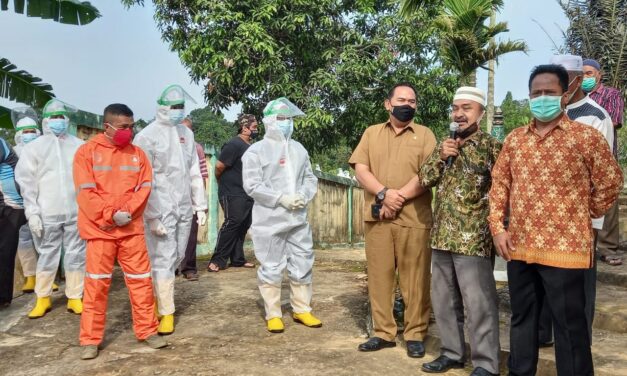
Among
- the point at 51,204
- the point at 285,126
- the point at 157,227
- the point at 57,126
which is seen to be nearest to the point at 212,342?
the point at 157,227

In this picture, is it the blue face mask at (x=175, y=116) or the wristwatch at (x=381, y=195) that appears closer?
the wristwatch at (x=381, y=195)

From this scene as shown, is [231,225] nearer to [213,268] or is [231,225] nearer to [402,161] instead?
[213,268]

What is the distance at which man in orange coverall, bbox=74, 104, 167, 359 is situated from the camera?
4.07m

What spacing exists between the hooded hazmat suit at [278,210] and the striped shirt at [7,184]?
263 cm

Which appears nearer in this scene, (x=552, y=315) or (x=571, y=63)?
(x=552, y=315)

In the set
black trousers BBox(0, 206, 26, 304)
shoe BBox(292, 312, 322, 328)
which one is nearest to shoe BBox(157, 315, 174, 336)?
shoe BBox(292, 312, 322, 328)

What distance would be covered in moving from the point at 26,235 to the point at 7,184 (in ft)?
2.69

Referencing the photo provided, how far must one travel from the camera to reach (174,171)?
15.7 ft

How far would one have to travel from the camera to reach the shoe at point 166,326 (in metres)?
4.50

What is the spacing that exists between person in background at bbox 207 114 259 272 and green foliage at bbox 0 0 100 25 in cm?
226

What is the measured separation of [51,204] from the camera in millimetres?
5281

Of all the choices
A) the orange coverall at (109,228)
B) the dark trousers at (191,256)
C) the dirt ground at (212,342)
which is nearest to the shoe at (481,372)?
the dirt ground at (212,342)

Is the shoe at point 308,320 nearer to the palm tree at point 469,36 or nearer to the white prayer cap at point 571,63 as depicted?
the white prayer cap at point 571,63

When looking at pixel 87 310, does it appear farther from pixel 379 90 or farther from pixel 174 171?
pixel 379 90
